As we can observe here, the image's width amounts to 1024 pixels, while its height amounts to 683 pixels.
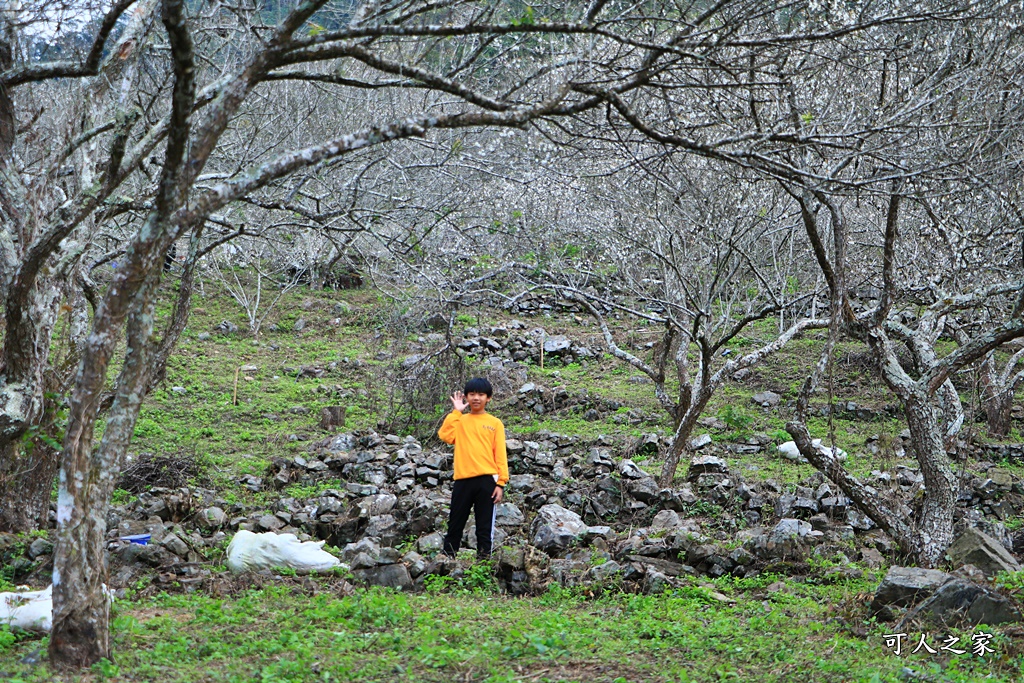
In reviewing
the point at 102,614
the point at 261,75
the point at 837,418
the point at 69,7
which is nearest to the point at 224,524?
the point at 102,614

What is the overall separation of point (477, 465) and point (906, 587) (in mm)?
3068

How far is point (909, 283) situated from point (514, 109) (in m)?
6.91

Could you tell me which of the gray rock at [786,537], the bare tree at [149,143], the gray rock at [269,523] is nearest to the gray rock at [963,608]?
the gray rock at [786,537]

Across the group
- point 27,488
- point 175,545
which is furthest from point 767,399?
point 27,488

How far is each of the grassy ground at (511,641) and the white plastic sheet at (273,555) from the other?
1.24 ft

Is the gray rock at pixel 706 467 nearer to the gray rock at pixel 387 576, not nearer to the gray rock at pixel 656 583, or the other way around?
the gray rock at pixel 656 583

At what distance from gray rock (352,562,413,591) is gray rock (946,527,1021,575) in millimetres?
3950

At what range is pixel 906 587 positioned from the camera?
5.20 meters

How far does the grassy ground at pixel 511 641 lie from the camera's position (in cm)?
435

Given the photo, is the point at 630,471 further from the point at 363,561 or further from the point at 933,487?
the point at 363,561

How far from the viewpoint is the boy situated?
689 centimetres

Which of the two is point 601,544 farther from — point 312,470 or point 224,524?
point 312,470

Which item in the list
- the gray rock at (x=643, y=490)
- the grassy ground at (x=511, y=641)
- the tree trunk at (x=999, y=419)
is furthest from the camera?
the tree trunk at (x=999, y=419)

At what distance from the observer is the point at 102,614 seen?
4.07m
